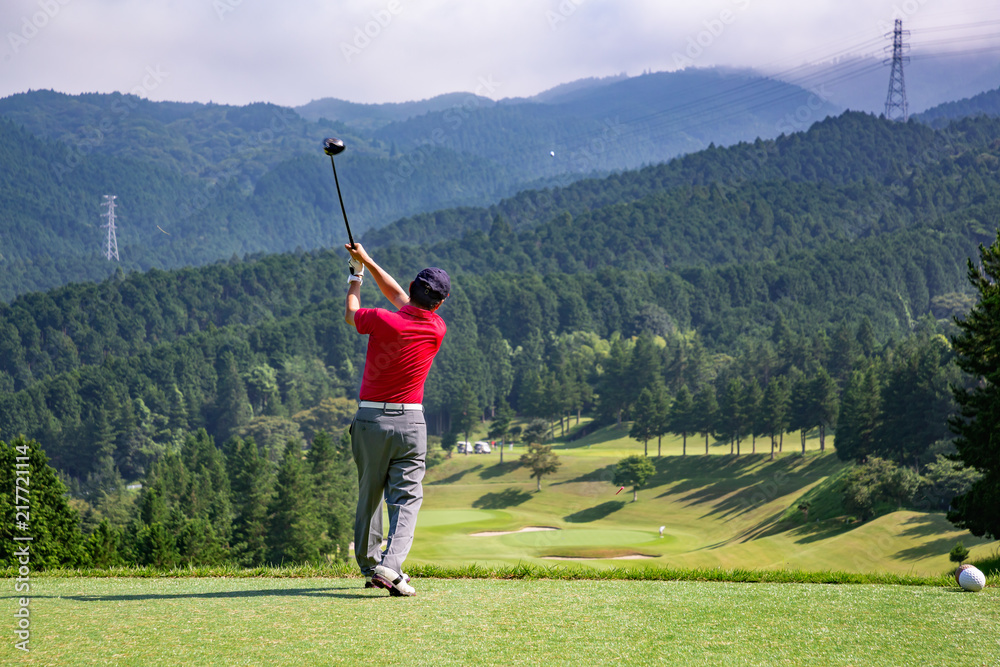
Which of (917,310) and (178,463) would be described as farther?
(917,310)

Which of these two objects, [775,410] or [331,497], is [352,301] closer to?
[331,497]

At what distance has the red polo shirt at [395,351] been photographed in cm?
730

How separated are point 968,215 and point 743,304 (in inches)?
2193

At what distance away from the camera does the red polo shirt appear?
7305mm

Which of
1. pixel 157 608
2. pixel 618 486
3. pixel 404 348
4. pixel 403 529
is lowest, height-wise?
pixel 618 486

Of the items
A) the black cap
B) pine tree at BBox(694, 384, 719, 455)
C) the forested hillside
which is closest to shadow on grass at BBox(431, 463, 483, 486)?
the forested hillside

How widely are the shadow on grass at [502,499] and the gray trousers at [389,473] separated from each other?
75219 millimetres

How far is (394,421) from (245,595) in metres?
2.00

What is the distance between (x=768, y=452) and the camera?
8181cm

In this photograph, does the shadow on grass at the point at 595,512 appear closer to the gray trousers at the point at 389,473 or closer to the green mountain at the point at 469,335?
the green mountain at the point at 469,335

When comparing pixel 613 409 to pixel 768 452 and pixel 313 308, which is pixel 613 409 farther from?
pixel 313 308

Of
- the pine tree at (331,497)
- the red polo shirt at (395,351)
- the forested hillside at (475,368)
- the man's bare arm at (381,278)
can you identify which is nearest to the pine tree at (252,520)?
the forested hillside at (475,368)

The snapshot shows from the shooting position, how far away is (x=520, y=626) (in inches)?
247

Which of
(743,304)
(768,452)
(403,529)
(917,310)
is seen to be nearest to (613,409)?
(768,452)
